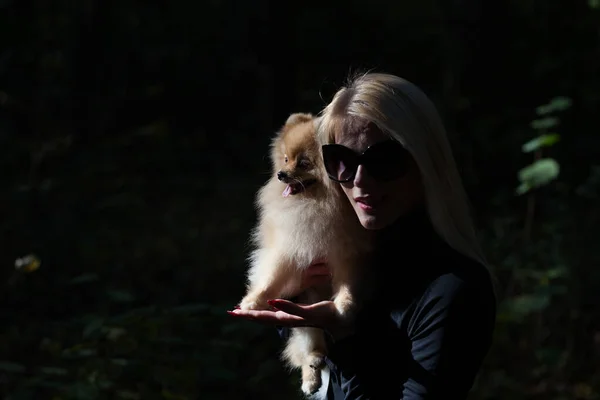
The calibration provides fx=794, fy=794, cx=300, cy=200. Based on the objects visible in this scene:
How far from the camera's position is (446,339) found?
1.93m

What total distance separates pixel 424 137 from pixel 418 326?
50cm

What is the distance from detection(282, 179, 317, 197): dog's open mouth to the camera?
2.74 m

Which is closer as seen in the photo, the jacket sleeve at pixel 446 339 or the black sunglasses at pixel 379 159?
the jacket sleeve at pixel 446 339

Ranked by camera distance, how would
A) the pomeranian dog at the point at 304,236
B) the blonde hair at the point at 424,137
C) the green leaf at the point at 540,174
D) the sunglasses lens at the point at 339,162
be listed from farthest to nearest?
1. the green leaf at the point at 540,174
2. the pomeranian dog at the point at 304,236
3. the sunglasses lens at the point at 339,162
4. the blonde hair at the point at 424,137

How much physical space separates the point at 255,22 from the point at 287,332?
8.30 metres

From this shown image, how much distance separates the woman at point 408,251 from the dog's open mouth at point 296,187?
0.46 m

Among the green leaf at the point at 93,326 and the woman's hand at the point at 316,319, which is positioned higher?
the woman's hand at the point at 316,319

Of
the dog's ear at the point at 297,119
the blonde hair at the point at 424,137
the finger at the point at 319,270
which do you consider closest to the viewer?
the blonde hair at the point at 424,137

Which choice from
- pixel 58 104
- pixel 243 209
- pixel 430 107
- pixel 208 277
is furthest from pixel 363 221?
pixel 58 104

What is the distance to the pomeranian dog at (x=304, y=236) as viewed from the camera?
8.55ft

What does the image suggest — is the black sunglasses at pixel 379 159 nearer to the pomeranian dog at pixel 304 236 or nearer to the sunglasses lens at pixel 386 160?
the sunglasses lens at pixel 386 160

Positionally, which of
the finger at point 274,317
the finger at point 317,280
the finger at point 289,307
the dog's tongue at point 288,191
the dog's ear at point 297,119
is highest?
the dog's ear at point 297,119

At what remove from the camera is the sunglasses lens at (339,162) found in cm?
219

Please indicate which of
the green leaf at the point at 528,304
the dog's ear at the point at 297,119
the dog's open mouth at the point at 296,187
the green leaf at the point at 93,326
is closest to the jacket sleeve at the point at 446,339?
the dog's open mouth at the point at 296,187
